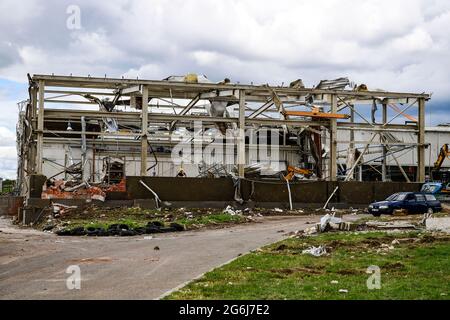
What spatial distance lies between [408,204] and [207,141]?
58.1 feet

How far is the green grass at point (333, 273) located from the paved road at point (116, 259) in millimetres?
853

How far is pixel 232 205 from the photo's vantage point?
112ft

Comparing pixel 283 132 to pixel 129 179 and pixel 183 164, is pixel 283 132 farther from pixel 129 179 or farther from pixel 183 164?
pixel 129 179

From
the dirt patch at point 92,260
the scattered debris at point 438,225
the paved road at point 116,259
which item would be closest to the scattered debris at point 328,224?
the paved road at point 116,259

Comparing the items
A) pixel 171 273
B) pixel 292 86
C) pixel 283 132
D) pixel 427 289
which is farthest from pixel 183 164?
pixel 427 289

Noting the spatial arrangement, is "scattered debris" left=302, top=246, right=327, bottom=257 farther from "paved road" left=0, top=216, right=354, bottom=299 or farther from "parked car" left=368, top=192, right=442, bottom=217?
"parked car" left=368, top=192, right=442, bottom=217

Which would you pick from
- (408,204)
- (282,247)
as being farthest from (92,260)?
(408,204)

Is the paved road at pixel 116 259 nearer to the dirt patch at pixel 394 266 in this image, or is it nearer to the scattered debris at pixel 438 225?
the dirt patch at pixel 394 266

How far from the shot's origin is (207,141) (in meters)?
45.8

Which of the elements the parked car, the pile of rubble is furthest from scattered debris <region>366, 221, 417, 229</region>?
the pile of rubble

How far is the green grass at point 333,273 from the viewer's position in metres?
10.1

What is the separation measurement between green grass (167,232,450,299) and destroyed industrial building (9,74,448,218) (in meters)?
16.6

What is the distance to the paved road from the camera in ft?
36.5

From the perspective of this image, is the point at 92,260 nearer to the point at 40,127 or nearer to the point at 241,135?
the point at 40,127
